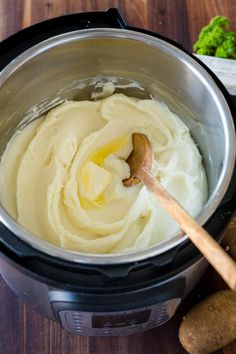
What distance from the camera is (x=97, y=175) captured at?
1.04 meters

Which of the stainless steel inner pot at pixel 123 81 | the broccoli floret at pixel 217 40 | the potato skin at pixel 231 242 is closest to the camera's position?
the stainless steel inner pot at pixel 123 81

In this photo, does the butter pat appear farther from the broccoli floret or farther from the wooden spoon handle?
the broccoli floret

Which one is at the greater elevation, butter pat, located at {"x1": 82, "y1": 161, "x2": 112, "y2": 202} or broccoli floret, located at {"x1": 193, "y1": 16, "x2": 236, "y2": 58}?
broccoli floret, located at {"x1": 193, "y1": 16, "x2": 236, "y2": 58}

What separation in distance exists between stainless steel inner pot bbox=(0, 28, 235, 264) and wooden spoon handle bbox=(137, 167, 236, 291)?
74mm

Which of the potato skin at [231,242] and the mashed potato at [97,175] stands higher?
the mashed potato at [97,175]

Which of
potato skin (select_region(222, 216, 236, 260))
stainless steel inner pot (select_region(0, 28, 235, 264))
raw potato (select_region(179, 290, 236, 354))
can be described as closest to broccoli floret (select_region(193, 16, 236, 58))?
stainless steel inner pot (select_region(0, 28, 235, 264))

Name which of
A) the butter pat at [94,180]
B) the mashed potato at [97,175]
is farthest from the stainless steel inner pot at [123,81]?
the butter pat at [94,180]

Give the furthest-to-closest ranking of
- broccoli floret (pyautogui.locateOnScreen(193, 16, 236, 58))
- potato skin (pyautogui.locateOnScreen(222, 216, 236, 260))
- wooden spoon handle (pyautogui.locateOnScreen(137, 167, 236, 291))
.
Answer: broccoli floret (pyautogui.locateOnScreen(193, 16, 236, 58))
potato skin (pyautogui.locateOnScreen(222, 216, 236, 260))
wooden spoon handle (pyautogui.locateOnScreen(137, 167, 236, 291))

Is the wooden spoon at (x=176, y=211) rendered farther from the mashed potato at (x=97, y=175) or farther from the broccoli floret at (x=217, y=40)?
the broccoli floret at (x=217, y=40)

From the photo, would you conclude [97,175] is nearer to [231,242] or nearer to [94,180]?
[94,180]

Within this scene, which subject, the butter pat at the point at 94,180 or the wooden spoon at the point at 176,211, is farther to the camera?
the butter pat at the point at 94,180

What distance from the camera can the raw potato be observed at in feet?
3.27

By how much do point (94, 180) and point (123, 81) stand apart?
0.74 ft

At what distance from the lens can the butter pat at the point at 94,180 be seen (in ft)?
3.37
